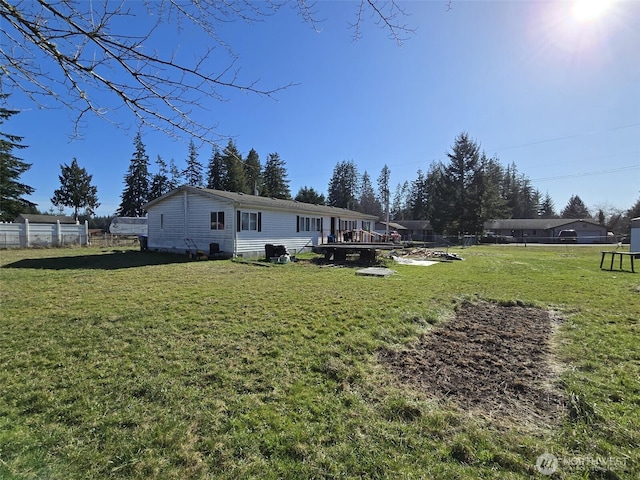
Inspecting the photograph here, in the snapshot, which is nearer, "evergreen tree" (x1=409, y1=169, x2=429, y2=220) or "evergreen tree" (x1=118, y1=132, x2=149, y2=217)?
"evergreen tree" (x1=118, y1=132, x2=149, y2=217)

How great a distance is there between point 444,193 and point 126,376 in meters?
39.9

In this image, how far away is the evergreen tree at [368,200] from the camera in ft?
211

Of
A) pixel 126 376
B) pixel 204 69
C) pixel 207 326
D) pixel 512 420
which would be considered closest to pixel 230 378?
pixel 126 376

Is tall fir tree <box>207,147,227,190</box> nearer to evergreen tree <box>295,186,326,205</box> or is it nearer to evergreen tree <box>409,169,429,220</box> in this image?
evergreen tree <box>295,186,326,205</box>

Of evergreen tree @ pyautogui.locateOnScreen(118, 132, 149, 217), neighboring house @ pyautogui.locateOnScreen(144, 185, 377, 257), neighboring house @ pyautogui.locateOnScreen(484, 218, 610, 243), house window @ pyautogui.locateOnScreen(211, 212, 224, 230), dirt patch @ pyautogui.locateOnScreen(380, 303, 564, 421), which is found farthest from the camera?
evergreen tree @ pyautogui.locateOnScreen(118, 132, 149, 217)

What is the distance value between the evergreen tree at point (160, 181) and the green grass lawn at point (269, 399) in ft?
158

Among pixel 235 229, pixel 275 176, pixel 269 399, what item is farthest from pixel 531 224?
pixel 269 399

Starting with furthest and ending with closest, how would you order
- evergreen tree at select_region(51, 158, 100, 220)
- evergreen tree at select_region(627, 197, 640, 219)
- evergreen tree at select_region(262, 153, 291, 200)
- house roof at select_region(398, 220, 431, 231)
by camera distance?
1. house roof at select_region(398, 220, 431, 231)
2. evergreen tree at select_region(262, 153, 291, 200)
3. evergreen tree at select_region(627, 197, 640, 219)
4. evergreen tree at select_region(51, 158, 100, 220)

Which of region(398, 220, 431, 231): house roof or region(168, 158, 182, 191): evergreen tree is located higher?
region(168, 158, 182, 191): evergreen tree

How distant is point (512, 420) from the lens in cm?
238

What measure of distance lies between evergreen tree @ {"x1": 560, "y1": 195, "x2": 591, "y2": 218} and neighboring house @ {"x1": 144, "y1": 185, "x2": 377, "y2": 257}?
67461 millimetres

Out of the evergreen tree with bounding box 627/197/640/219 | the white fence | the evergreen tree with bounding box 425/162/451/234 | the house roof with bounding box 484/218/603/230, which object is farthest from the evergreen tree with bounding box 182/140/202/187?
the evergreen tree with bounding box 627/197/640/219

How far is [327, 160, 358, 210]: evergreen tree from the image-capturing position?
2484 inches

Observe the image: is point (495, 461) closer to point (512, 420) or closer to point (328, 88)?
point (512, 420)
